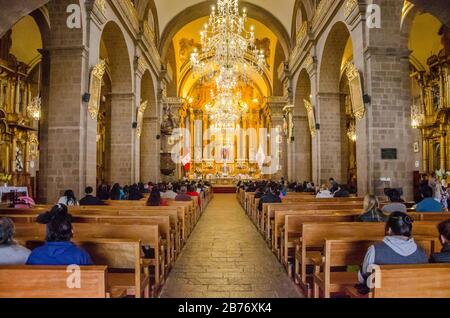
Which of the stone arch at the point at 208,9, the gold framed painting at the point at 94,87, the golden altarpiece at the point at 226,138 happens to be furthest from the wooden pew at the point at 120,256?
the golden altarpiece at the point at 226,138

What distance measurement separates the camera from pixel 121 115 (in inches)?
496

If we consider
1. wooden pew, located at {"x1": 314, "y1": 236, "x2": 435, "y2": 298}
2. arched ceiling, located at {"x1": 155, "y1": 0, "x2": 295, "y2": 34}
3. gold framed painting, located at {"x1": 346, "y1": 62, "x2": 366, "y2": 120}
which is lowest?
wooden pew, located at {"x1": 314, "y1": 236, "x2": 435, "y2": 298}

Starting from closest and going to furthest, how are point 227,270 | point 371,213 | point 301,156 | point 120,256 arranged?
point 120,256, point 371,213, point 227,270, point 301,156

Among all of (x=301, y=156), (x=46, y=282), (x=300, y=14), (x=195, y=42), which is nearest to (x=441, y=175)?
(x=301, y=156)

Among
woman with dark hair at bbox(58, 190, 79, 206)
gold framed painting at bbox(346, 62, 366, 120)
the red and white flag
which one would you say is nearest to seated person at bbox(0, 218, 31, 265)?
woman with dark hair at bbox(58, 190, 79, 206)

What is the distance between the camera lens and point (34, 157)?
1720 cm

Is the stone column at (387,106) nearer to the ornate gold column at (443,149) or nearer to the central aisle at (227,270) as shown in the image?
the central aisle at (227,270)

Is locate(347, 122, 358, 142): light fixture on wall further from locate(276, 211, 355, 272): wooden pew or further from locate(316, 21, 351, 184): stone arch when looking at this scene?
locate(276, 211, 355, 272): wooden pew

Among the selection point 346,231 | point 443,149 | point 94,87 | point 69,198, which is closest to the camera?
point 346,231

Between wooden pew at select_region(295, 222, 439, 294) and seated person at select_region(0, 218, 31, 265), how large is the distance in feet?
8.91

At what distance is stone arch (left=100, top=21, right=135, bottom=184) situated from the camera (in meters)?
12.3

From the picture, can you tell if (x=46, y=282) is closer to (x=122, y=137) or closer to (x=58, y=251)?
(x=58, y=251)

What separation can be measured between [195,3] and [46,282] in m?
17.4

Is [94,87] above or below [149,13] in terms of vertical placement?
below
